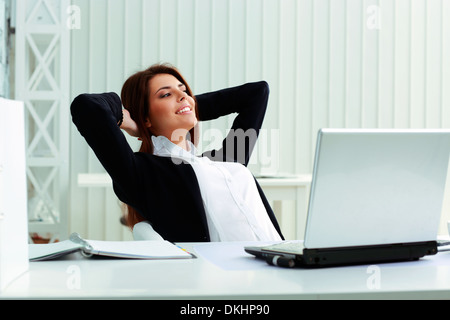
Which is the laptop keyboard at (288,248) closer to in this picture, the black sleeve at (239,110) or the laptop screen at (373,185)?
the laptop screen at (373,185)

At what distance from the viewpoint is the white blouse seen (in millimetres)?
1491

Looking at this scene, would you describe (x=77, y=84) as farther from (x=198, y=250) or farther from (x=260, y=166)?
(x=198, y=250)

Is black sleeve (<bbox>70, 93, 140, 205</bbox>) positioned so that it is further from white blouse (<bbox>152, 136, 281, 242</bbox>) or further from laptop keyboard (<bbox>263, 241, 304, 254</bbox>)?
laptop keyboard (<bbox>263, 241, 304, 254</bbox>)

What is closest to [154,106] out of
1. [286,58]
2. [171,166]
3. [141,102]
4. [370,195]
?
[141,102]

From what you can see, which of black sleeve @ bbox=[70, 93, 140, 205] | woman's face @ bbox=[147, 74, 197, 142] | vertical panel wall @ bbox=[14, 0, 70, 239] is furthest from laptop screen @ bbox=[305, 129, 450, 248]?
vertical panel wall @ bbox=[14, 0, 70, 239]

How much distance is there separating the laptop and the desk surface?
3 centimetres

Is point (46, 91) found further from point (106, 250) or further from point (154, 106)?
point (106, 250)

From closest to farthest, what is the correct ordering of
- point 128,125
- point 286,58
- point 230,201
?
1. point 230,201
2. point 128,125
3. point 286,58

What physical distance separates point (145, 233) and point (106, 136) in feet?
0.87

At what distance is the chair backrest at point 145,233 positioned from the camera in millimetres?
1346

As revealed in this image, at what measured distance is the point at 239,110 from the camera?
1.99m
